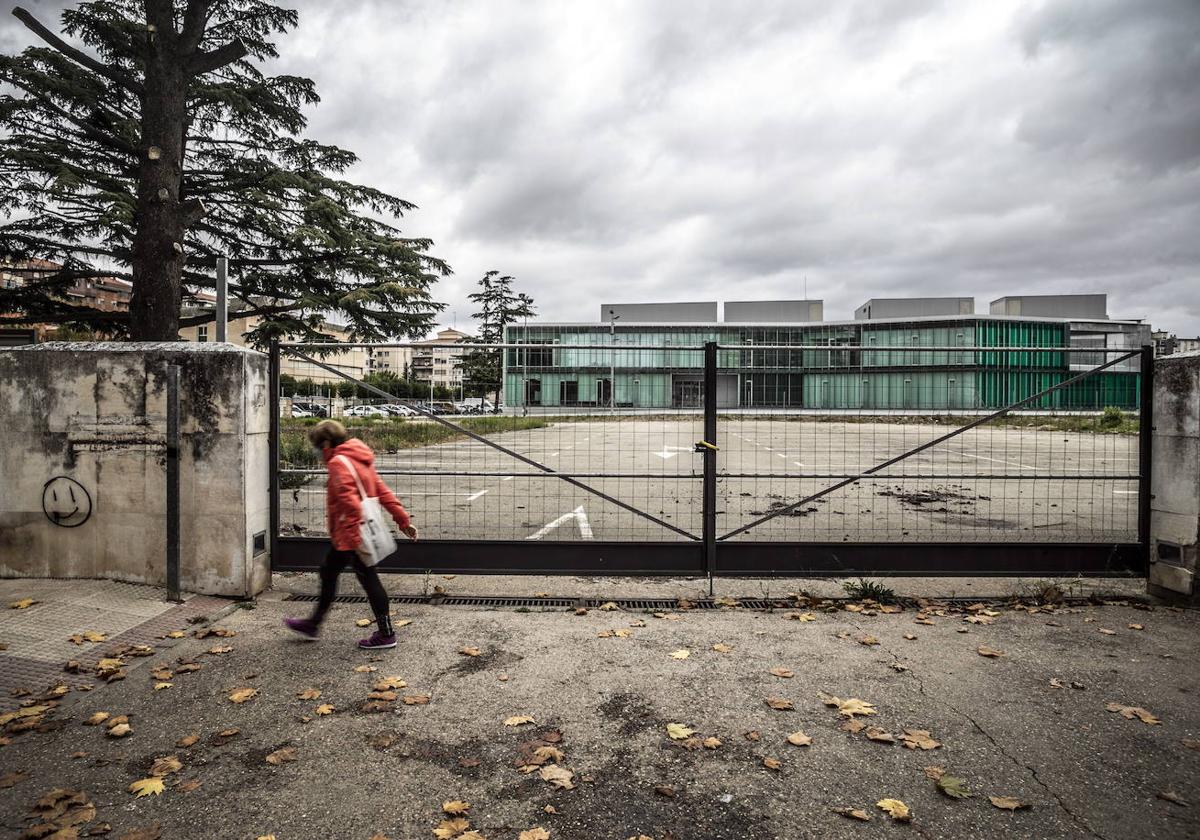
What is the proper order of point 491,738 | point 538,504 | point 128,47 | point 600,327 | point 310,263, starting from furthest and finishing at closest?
point 600,327, point 310,263, point 128,47, point 538,504, point 491,738

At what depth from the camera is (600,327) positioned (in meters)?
78.1

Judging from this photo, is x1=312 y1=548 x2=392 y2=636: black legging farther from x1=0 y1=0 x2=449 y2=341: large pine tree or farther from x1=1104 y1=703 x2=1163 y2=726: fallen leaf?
x1=0 y1=0 x2=449 y2=341: large pine tree

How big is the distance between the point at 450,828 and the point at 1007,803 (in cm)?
248

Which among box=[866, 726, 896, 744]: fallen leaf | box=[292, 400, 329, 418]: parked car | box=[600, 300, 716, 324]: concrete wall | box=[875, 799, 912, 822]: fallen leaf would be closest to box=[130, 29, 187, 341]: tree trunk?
box=[292, 400, 329, 418]: parked car

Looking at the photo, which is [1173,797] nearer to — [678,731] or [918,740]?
[918,740]

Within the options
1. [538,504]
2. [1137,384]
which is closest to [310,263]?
[538,504]

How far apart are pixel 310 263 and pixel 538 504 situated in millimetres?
14985

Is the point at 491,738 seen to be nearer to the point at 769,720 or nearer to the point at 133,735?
the point at 769,720

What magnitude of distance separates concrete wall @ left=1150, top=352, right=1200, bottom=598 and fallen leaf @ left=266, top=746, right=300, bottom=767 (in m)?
7.14

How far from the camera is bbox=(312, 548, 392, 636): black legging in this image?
471cm

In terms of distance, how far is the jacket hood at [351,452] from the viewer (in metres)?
4.71

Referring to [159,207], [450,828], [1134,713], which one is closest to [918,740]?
[1134,713]

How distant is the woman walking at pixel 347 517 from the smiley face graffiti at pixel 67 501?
2.46 meters

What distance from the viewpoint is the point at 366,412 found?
20.4 ft
